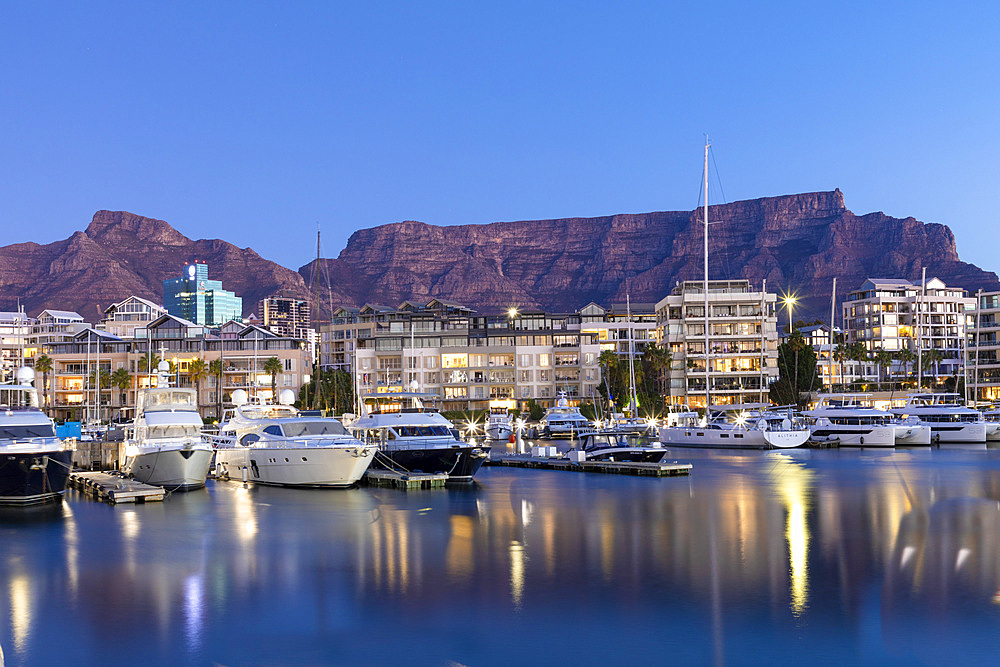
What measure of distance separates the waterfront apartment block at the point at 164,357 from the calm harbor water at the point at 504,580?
353 ft

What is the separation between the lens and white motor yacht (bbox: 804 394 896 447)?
94.0 m

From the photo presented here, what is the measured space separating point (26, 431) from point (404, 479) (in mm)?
19076

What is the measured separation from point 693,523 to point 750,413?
74.9m

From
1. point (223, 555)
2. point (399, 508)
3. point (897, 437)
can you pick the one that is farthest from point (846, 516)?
point (897, 437)

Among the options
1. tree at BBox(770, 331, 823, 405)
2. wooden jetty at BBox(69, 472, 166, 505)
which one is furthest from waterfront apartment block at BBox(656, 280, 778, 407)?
wooden jetty at BBox(69, 472, 166, 505)

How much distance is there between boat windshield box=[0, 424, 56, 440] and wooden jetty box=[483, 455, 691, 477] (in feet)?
111

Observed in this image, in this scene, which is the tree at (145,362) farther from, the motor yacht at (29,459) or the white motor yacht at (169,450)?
→ the motor yacht at (29,459)

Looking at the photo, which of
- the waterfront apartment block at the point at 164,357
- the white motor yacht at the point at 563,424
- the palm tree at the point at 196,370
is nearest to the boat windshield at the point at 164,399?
the white motor yacht at the point at 563,424

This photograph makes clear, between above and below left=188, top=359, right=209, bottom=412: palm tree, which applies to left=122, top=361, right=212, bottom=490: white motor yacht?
below

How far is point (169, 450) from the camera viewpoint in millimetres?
51844

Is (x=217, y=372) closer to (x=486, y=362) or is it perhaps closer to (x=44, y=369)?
(x=44, y=369)

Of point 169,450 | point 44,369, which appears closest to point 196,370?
point 44,369

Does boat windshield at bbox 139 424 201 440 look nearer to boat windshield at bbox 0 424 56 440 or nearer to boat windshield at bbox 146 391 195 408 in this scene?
boat windshield at bbox 146 391 195 408

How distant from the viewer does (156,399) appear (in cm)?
5662
